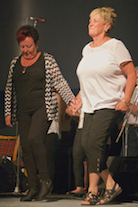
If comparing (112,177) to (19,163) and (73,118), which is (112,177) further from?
(19,163)

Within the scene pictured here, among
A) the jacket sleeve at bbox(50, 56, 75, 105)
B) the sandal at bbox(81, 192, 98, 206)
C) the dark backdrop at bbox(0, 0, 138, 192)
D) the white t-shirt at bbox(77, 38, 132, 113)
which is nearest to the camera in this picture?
the sandal at bbox(81, 192, 98, 206)

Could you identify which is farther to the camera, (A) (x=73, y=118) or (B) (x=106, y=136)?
(A) (x=73, y=118)

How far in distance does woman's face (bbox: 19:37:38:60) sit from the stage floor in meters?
1.22

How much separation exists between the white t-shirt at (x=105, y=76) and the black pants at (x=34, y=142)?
0.47 meters

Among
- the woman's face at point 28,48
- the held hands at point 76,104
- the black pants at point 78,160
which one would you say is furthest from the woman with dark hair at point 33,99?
the black pants at point 78,160

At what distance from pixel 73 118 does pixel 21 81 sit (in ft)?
1.91

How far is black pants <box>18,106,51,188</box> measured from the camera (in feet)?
7.90

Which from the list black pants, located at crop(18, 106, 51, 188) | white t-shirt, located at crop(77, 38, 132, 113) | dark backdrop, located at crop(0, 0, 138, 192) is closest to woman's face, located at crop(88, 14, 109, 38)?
white t-shirt, located at crop(77, 38, 132, 113)

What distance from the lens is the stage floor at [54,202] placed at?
2037mm

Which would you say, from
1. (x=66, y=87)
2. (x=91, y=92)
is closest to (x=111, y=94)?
(x=91, y=92)

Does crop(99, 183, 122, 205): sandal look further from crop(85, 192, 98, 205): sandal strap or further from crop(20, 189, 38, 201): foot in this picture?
crop(20, 189, 38, 201): foot

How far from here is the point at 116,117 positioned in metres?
2.08

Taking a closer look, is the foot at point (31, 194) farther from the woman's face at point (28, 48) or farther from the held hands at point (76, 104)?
the woman's face at point (28, 48)

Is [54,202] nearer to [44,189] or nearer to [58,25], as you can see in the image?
[44,189]
